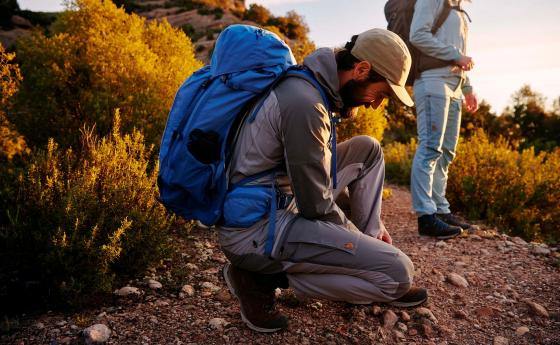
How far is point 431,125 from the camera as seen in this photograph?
417 centimetres

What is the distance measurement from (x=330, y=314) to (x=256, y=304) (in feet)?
1.82

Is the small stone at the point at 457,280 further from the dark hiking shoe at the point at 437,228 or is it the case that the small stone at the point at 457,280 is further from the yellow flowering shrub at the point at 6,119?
the yellow flowering shrub at the point at 6,119

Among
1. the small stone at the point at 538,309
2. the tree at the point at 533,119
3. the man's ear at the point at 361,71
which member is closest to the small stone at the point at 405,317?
the small stone at the point at 538,309

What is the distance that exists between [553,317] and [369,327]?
4.41ft

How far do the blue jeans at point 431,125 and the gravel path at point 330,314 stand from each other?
683 millimetres

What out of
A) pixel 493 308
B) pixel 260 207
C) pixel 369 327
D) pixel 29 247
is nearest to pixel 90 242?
pixel 29 247

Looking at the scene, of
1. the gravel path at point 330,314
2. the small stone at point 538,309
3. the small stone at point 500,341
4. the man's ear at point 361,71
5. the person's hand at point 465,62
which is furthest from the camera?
the person's hand at point 465,62

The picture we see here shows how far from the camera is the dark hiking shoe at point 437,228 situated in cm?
423

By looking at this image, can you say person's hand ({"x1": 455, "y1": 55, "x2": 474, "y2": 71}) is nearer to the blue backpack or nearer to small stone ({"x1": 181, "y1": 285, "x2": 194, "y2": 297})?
the blue backpack

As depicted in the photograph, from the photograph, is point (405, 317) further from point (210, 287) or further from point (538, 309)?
point (210, 287)

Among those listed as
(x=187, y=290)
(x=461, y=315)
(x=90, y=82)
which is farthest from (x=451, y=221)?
(x=90, y=82)

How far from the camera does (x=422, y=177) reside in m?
4.25

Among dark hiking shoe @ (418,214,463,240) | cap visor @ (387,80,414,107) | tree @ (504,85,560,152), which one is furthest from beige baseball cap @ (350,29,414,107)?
tree @ (504,85,560,152)

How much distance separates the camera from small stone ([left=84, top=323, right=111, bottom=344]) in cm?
236
